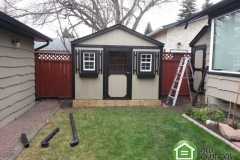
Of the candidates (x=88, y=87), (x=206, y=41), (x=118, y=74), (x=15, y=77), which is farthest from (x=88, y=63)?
(x=206, y=41)

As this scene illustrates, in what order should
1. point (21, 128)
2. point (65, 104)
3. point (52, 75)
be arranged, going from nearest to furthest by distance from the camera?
point (21, 128) → point (65, 104) → point (52, 75)

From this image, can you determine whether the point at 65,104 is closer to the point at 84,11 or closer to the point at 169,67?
the point at 169,67

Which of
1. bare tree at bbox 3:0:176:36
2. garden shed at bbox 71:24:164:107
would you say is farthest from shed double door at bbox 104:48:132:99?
bare tree at bbox 3:0:176:36

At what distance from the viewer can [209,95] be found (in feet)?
17.5

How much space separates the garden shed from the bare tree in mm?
6782

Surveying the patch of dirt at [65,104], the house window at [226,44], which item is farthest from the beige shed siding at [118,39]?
the patch of dirt at [65,104]

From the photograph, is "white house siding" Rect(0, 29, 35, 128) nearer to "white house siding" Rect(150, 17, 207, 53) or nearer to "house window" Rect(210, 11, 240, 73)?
"house window" Rect(210, 11, 240, 73)

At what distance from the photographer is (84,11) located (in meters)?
12.3

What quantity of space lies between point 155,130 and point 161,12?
1086 cm

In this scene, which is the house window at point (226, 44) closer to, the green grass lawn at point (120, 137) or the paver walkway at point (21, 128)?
the green grass lawn at point (120, 137)

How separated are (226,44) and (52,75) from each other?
5.32m

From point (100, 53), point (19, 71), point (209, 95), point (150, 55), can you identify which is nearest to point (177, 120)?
point (209, 95)

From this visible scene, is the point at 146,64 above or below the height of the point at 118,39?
below

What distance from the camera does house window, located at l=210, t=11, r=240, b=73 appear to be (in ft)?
14.4
